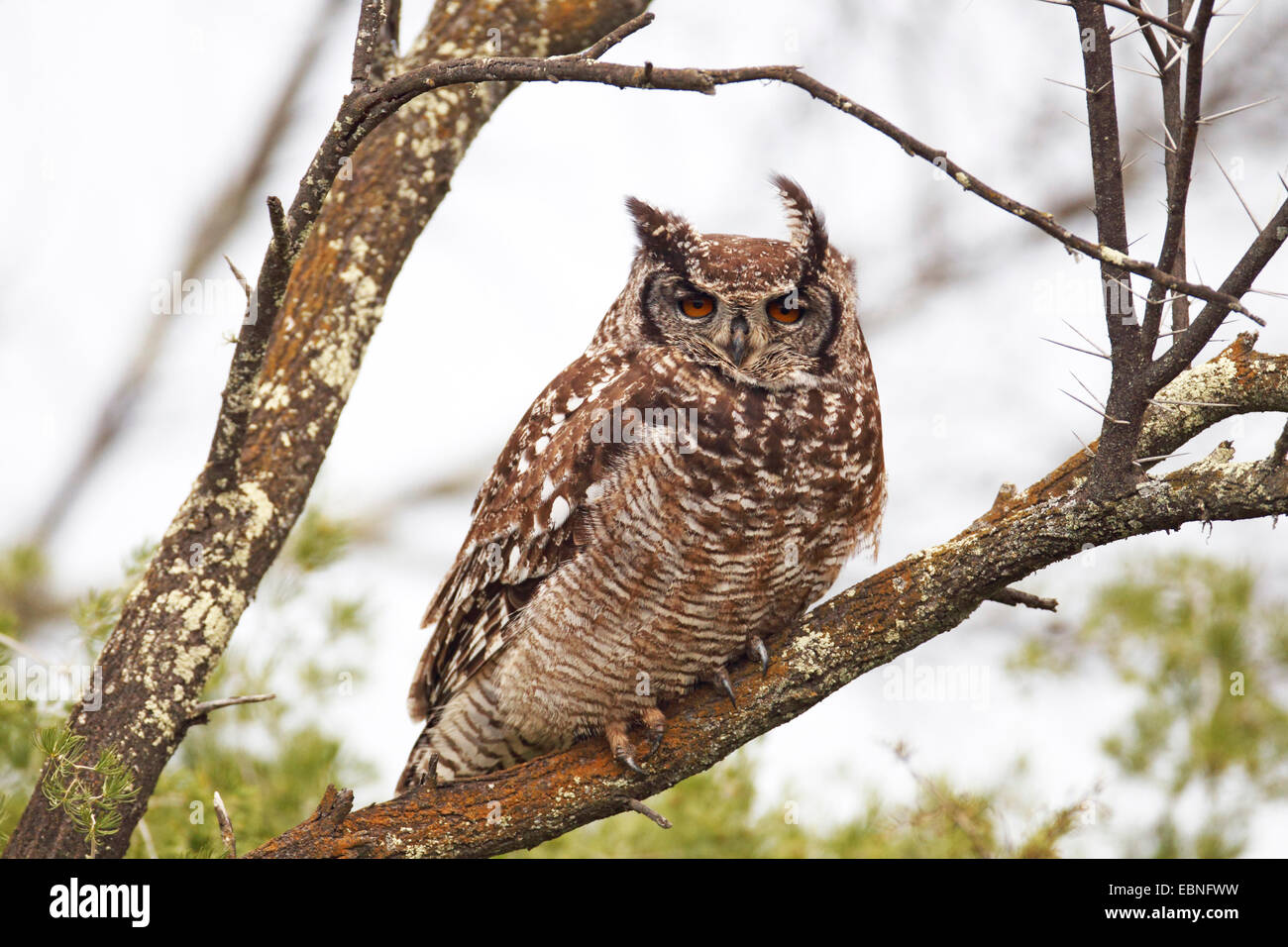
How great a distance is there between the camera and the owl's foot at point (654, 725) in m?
3.64

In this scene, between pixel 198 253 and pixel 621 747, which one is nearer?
pixel 621 747

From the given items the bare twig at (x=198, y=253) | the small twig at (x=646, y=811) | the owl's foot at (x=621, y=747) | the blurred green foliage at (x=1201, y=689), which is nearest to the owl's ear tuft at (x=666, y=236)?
the owl's foot at (x=621, y=747)

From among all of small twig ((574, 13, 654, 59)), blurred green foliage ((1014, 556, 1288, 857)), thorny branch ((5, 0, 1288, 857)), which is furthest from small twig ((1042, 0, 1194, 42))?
blurred green foliage ((1014, 556, 1288, 857))

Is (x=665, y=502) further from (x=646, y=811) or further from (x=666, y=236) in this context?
(x=666, y=236)

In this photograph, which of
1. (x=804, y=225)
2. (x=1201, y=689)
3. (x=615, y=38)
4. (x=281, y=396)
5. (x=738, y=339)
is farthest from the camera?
(x=1201, y=689)

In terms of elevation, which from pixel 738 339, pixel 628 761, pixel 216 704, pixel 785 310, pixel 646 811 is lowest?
pixel 646 811

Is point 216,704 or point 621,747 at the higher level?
point 216,704

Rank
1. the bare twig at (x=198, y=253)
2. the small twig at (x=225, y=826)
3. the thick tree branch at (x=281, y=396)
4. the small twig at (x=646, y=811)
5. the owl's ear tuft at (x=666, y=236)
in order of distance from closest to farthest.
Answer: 1. the small twig at (x=225, y=826)
2. the small twig at (x=646, y=811)
3. the thick tree branch at (x=281, y=396)
4. the owl's ear tuft at (x=666, y=236)
5. the bare twig at (x=198, y=253)

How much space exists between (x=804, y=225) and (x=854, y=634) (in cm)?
165

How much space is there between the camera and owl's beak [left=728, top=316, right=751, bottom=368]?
13.1 ft

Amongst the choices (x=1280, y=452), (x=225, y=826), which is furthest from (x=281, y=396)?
(x=1280, y=452)

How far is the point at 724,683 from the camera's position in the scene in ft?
12.1

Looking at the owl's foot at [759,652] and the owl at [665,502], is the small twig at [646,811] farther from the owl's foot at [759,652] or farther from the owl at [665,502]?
the owl's foot at [759,652]
